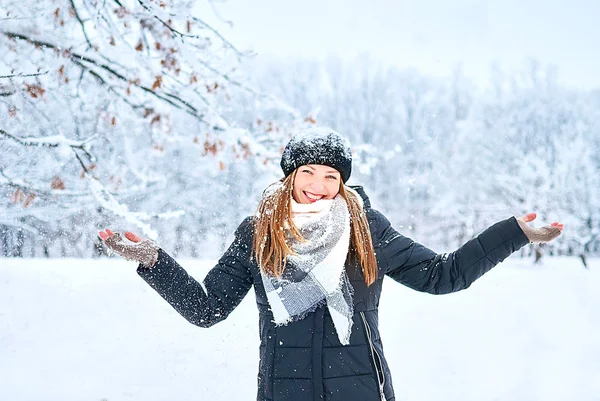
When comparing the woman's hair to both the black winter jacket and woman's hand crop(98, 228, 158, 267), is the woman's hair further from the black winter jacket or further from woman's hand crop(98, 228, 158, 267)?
woman's hand crop(98, 228, 158, 267)

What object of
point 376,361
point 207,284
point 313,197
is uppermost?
point 313,197

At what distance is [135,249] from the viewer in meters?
2.52

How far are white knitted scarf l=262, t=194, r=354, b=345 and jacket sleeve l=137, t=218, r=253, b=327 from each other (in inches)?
7.0

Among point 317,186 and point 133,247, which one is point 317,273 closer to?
point 317,186

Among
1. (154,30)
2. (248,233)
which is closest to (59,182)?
(154,30)

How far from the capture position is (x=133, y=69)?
540 centimetres

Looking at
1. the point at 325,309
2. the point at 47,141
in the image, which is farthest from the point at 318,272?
the point at 47,141

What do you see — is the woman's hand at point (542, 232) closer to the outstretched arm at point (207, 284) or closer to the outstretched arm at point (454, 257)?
the outstretched arm at point (454, 257)

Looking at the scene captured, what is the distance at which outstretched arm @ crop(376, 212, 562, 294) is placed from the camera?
8.52ft

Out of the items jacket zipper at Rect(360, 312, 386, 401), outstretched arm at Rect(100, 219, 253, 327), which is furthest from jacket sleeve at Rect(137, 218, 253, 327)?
jacket zipper at Rect(360, 312, 386, 401)

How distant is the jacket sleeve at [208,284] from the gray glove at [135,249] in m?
0.03

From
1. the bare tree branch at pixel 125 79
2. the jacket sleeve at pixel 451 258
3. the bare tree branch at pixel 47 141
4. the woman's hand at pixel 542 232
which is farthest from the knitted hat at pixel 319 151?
the bare tree branch at pixel 47 141

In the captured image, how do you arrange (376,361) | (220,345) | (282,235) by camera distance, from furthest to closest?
(220,345), (282,235), (376,361)

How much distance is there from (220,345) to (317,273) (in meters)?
3.85
